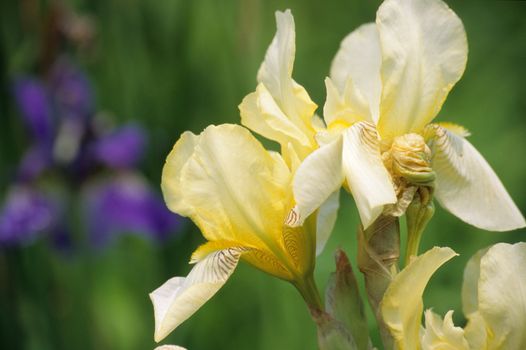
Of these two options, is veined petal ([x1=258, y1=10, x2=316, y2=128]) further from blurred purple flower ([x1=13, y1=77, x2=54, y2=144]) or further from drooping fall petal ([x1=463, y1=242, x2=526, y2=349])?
blurred purple flower ([x1=13, y1=77, x2=54, y2=144])

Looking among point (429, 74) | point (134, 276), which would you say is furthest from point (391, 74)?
point (134, 276)

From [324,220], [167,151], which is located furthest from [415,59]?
[167,151]

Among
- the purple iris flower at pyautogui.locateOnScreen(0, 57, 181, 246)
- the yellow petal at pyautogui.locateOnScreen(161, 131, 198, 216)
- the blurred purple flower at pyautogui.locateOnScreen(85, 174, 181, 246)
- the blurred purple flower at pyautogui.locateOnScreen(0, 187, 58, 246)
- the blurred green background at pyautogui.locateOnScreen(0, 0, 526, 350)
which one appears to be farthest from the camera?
the blurred purple flower at pyautogui.locateOnScreen(85, 174, 181, 246)

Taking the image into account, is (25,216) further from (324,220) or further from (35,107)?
(324,220)

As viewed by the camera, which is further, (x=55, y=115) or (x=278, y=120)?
(x=55, y=115)

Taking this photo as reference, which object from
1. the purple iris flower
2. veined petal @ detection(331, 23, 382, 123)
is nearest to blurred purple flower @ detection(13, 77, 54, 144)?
the purple iris flower

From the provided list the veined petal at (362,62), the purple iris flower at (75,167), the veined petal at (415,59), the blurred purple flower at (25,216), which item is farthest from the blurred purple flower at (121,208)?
the veined petal at (415,59)

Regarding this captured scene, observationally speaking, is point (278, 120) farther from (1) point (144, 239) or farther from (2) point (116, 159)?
(2) point (116, 159)
